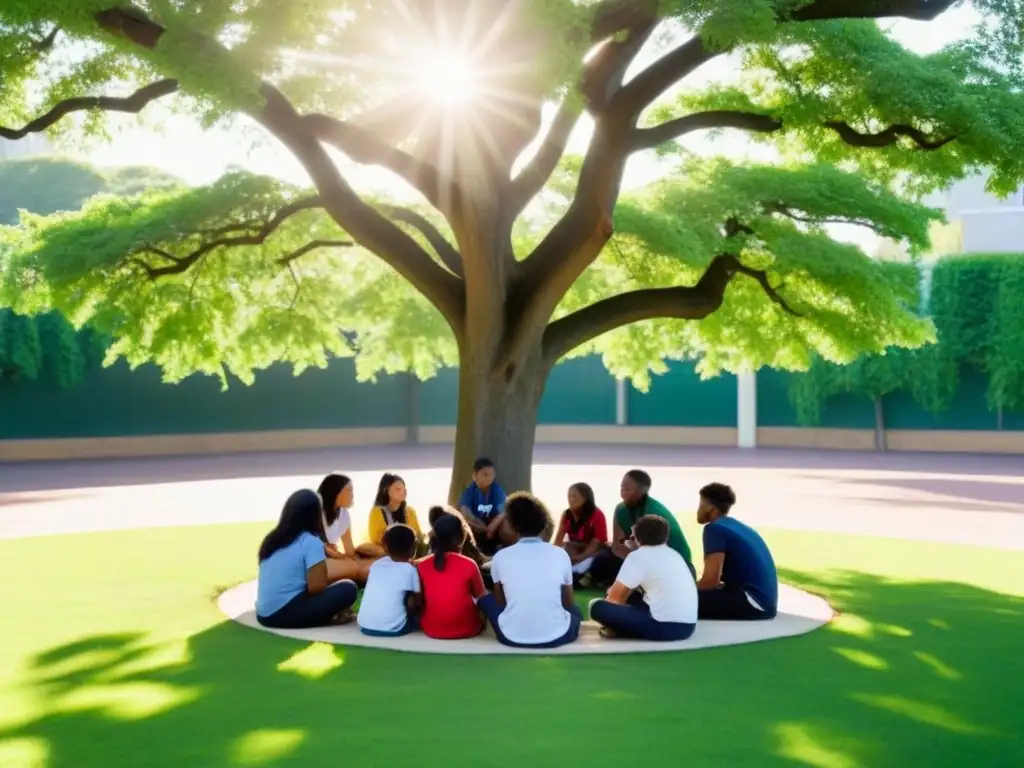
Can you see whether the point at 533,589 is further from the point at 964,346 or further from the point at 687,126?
the point at 964,346

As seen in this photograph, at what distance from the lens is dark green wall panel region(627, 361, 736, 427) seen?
41125mm

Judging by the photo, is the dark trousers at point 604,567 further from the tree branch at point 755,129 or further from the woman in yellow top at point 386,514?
the tree branch at point 755,129

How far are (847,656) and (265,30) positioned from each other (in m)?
6.02

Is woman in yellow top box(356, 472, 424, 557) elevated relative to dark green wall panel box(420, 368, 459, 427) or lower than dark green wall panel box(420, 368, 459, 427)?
lower

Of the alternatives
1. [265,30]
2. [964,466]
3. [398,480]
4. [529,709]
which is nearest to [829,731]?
[529,709]

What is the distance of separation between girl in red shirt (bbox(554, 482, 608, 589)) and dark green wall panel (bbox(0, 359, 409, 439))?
2371 centimetres

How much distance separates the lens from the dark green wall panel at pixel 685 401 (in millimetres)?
41125

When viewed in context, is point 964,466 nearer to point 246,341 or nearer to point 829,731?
point 246,341

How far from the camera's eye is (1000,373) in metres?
35.8

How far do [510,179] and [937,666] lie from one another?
23.0 feet

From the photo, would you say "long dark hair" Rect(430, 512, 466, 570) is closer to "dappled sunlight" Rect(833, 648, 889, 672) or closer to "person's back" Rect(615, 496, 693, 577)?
"person's back" Rect(615, 496, 693, 577)

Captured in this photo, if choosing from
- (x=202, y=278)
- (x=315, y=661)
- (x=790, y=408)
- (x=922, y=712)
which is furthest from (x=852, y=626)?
(x=790, y=408)

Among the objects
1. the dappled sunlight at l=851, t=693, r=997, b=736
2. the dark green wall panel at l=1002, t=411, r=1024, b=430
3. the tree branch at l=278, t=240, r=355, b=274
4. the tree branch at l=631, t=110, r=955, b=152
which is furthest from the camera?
the dark green wall panel at l=1002, t=411, r=1024, b=430

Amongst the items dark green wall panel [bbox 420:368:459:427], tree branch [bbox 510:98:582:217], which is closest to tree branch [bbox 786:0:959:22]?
tree branch [bbox 510:98:582:217]
